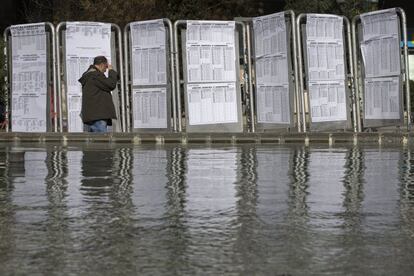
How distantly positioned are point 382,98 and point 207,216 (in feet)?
31.9

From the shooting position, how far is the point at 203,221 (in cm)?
664

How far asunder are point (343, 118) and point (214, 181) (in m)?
7.65

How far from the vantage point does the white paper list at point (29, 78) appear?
676 inches

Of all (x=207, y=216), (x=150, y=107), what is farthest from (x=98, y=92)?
(x=207, y=216)

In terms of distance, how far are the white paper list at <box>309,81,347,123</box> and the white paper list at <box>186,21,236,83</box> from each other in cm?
142

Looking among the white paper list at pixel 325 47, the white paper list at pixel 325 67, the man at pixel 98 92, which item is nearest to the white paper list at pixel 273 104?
the white paper list at pixel 325 67

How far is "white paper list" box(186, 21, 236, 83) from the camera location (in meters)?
16.5

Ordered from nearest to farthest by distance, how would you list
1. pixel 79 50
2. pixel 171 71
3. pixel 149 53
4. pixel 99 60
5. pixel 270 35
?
pixel 99 60 → pixel 270 35 → pixel 171 71 → pixel 149 53 → pixel 79 50

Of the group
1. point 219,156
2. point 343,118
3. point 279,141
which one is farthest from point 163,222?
point 343,118

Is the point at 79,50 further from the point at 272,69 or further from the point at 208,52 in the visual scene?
the point at 272,69

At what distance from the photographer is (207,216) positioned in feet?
22.6

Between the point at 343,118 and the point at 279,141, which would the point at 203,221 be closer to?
the point at 279,141

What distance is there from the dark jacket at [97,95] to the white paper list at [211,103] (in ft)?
4.90

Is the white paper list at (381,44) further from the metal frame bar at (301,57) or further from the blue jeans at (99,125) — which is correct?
the blue jeans at (99,125)
